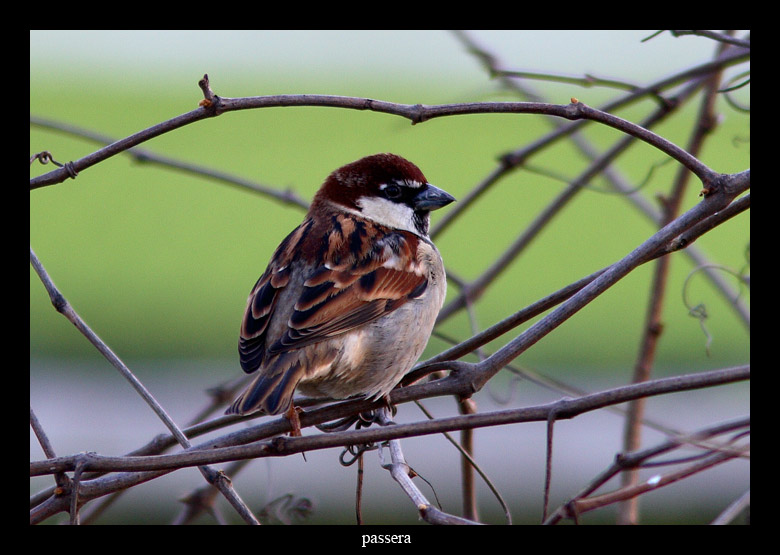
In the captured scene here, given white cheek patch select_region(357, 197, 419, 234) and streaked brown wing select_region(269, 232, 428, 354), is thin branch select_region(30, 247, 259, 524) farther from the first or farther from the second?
white cheek patch select_region(357, 197, 419, 234)

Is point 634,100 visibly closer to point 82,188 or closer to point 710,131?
point 710,131

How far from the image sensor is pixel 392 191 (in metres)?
3.30

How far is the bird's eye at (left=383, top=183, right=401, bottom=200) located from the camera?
3289 millimetres

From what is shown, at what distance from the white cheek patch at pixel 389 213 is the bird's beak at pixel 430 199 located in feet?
0.16

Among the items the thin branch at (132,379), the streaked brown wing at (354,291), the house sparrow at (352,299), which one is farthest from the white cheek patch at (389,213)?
the thin branch at (132,379)

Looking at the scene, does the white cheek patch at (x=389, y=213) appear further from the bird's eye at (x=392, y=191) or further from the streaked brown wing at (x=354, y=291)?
the streaked brown wing at (x=354, y=291)

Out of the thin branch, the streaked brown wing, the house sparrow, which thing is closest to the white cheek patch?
the house sparrow

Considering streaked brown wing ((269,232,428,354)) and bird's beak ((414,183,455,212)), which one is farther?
bird's beak ((414,183,455,212))

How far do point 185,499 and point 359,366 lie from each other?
0.63m

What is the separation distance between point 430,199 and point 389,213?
162 mm

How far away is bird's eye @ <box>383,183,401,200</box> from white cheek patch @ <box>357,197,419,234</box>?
2 cm

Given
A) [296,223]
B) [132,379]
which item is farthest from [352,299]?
[296,223]
